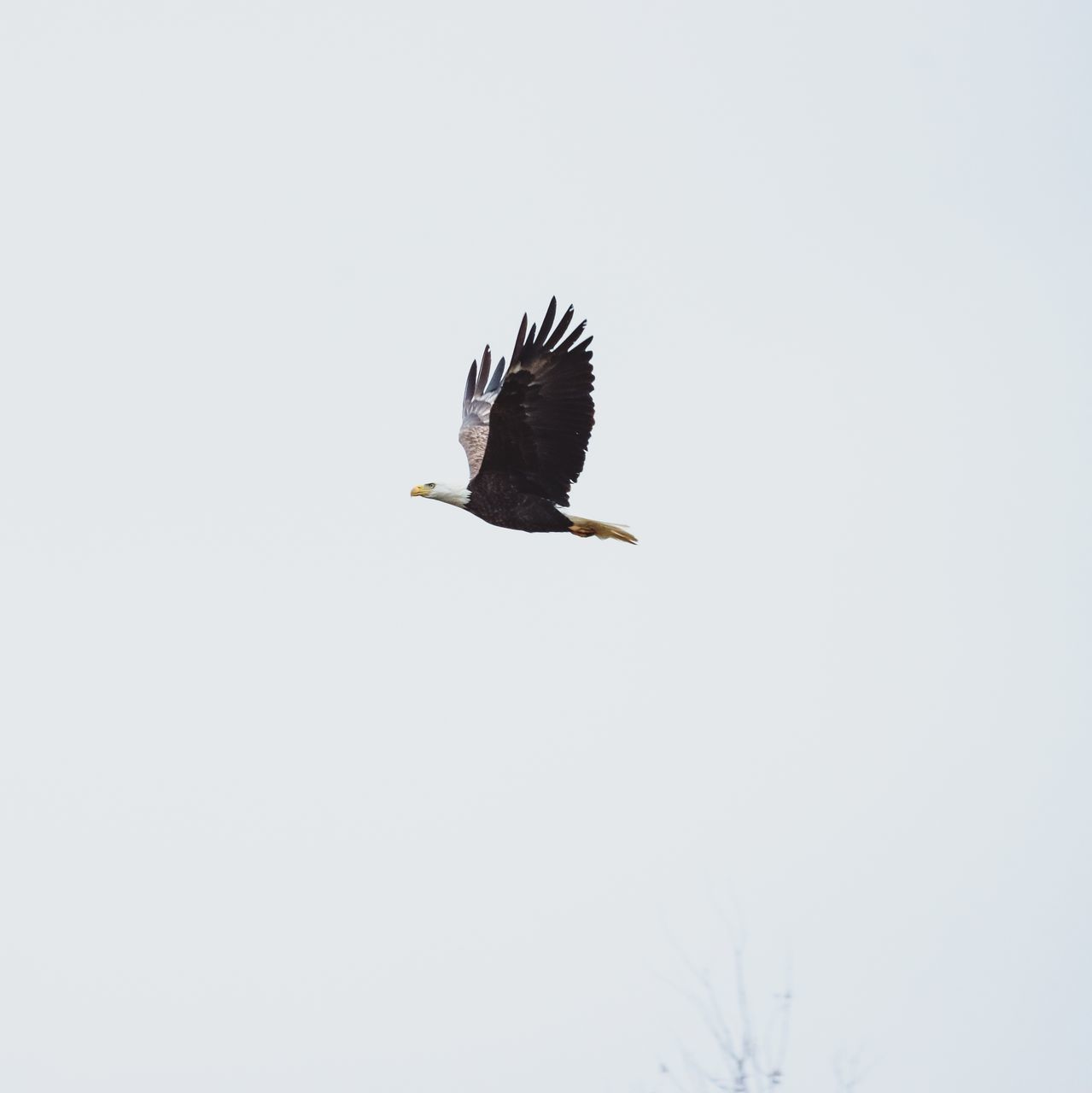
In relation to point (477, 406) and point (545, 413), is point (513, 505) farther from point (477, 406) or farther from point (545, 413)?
point (477, 406)

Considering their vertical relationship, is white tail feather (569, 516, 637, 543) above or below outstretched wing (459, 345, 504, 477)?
below

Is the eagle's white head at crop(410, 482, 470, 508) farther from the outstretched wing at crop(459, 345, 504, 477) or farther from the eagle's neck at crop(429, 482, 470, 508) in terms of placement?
the outstretched wing at crop(459, 345, 504, 477)

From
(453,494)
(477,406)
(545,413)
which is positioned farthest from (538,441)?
(477,406)

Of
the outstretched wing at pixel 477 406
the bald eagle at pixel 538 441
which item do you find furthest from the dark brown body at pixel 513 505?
the outstretched wing at pixel 477 406

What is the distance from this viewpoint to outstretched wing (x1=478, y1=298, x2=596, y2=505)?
52.7 feet

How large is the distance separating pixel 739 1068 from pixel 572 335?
742cm

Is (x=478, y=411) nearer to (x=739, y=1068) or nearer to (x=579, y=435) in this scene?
(x=579, y=435)

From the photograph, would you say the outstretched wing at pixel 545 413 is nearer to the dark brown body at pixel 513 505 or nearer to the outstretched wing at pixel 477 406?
the dark brown body at pixel 513 505

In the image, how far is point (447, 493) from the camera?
17.5 meters

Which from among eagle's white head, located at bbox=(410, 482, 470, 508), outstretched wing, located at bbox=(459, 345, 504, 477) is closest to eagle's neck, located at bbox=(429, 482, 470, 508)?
eagle's white head, located at bbox=(410, 482, 470, 508)

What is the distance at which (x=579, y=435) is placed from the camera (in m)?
16.4

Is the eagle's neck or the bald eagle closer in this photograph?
the bald eagle

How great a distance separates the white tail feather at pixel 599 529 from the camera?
1714 centimetres

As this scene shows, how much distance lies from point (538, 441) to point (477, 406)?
3205 millimetres
